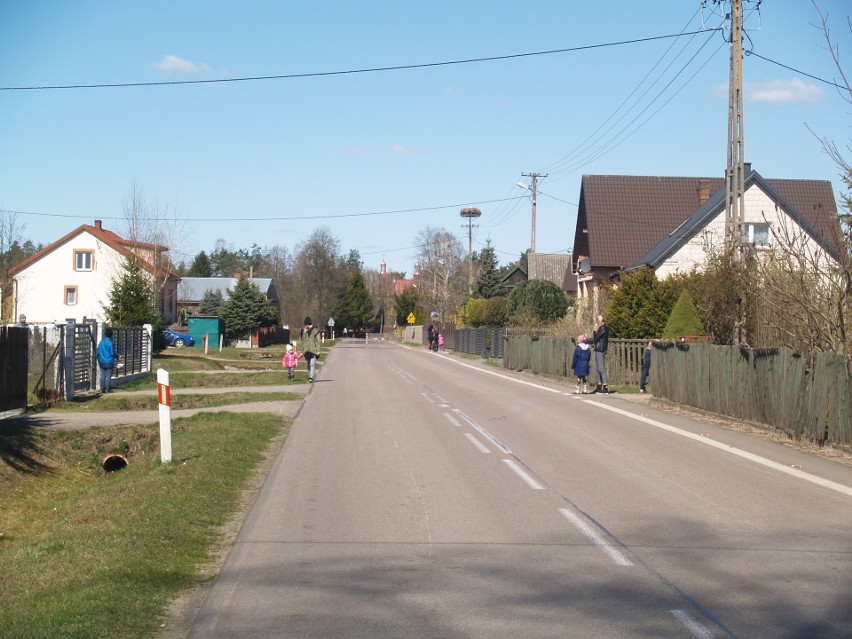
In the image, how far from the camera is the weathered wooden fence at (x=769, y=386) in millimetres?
12102

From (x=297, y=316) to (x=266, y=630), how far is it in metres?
92.7

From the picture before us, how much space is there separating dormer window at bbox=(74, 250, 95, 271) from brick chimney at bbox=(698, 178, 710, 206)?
42.6m

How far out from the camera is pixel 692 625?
5.20 meters

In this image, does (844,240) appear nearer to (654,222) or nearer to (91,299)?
(654,222)

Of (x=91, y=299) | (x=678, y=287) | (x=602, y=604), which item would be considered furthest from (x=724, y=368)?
(x=91, y=299)

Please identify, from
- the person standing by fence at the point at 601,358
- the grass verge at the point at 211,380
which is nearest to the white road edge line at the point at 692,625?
the person standing by fence at the point at 601,358

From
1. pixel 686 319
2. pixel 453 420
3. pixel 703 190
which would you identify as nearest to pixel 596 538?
pixel 453 420

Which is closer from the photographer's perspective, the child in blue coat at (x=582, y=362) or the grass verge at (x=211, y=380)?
the child in blue coat at (x=582, y=362)

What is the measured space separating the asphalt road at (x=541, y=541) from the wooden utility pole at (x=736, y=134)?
8.36m

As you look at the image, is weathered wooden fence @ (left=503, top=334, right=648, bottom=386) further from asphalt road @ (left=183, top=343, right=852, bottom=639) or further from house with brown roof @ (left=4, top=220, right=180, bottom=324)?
house with brown roof @ (left=4, top=220, right=180, bottom=324)

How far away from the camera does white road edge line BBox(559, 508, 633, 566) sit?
672 cm

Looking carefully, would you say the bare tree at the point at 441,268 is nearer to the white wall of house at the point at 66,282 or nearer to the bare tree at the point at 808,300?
the white wall of house at the point at 66,282

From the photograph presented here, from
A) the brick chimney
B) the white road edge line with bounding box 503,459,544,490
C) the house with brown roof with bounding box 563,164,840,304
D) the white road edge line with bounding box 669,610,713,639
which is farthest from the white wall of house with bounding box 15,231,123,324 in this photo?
the white road edge line with bounding box 669,610,713,639

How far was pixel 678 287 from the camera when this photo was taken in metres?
30.5
